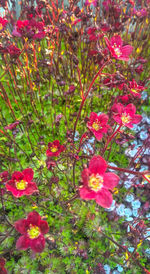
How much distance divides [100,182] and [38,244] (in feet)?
1.46

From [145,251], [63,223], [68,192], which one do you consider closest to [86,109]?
[68,192]

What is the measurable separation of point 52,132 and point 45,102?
49 centimetres

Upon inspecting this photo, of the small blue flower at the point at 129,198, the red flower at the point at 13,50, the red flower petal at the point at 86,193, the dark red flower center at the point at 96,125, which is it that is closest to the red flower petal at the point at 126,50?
the dark red flower center at the point at 96,125

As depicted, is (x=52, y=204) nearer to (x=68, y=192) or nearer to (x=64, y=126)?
(x=68, y=192)

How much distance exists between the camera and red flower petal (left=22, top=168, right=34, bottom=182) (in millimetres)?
1211

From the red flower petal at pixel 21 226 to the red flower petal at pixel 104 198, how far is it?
0.44 metres

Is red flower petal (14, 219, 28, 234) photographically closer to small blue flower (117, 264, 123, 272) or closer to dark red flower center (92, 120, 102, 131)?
dark red flower center (92, 120, 102, 131)

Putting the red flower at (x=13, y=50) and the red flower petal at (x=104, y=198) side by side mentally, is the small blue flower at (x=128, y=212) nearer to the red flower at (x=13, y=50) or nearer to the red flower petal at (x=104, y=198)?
the red flower petal at (x=104, y=198)

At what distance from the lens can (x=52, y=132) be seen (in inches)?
91.8

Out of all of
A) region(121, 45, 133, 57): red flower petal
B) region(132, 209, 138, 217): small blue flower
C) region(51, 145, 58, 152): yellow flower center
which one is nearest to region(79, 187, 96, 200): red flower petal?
region(51, 145, 58, 152): yellow flower center

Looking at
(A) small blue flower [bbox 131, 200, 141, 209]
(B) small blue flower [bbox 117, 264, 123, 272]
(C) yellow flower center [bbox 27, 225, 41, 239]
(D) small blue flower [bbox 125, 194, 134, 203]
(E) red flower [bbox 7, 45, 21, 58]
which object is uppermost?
(E) red flower [bbox 7, 45, 21, 58]

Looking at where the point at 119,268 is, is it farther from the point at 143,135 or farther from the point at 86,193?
the point at 143,135

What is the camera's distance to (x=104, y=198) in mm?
979

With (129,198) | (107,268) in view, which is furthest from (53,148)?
(107,268)
